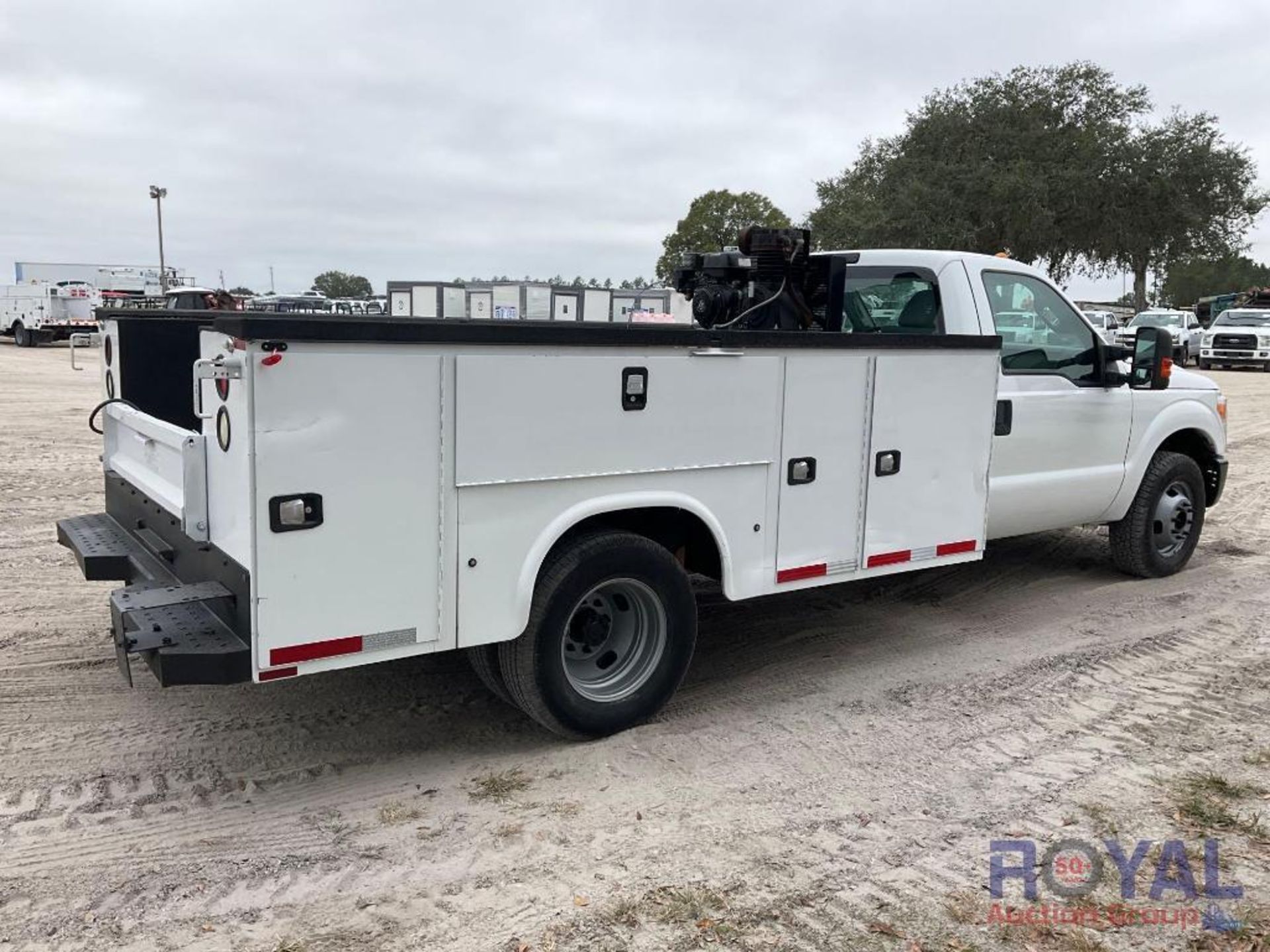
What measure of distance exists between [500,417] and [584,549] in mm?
678

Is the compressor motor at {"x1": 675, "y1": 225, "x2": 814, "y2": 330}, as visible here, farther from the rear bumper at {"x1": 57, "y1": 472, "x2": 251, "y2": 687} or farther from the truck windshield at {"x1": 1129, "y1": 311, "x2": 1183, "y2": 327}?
the truck windshield at {"x1": 1129, "y1": 311, "x2": 1183, "y2": 327}

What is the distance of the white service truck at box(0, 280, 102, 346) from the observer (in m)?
36.4

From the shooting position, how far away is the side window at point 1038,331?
614 centimetres

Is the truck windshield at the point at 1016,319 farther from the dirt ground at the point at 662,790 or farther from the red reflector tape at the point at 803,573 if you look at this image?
the red reflector tape at the point at 803,573

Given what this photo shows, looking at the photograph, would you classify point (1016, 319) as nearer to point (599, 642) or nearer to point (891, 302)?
point (891, 302)

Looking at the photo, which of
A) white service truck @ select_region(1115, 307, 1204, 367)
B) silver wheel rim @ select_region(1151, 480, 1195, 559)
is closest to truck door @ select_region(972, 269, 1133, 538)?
silver wheel rim @ select_region(1151, 480, 1195, 559)

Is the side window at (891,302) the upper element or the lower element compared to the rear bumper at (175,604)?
upper

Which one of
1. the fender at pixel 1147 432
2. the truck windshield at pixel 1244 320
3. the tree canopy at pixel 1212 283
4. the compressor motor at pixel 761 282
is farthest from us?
the tree canopy at pixel 1212 283

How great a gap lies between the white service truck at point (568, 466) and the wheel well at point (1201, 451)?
1.35 metres

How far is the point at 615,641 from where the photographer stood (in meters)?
4.65

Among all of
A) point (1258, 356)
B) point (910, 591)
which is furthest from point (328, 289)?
point (910, 591)

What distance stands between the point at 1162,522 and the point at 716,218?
195ft

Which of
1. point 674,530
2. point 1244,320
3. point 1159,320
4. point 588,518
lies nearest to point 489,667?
point 588,518

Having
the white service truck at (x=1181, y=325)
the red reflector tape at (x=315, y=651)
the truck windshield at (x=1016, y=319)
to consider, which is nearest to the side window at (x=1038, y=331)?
the truck windshield at (x=1016, y=319)
